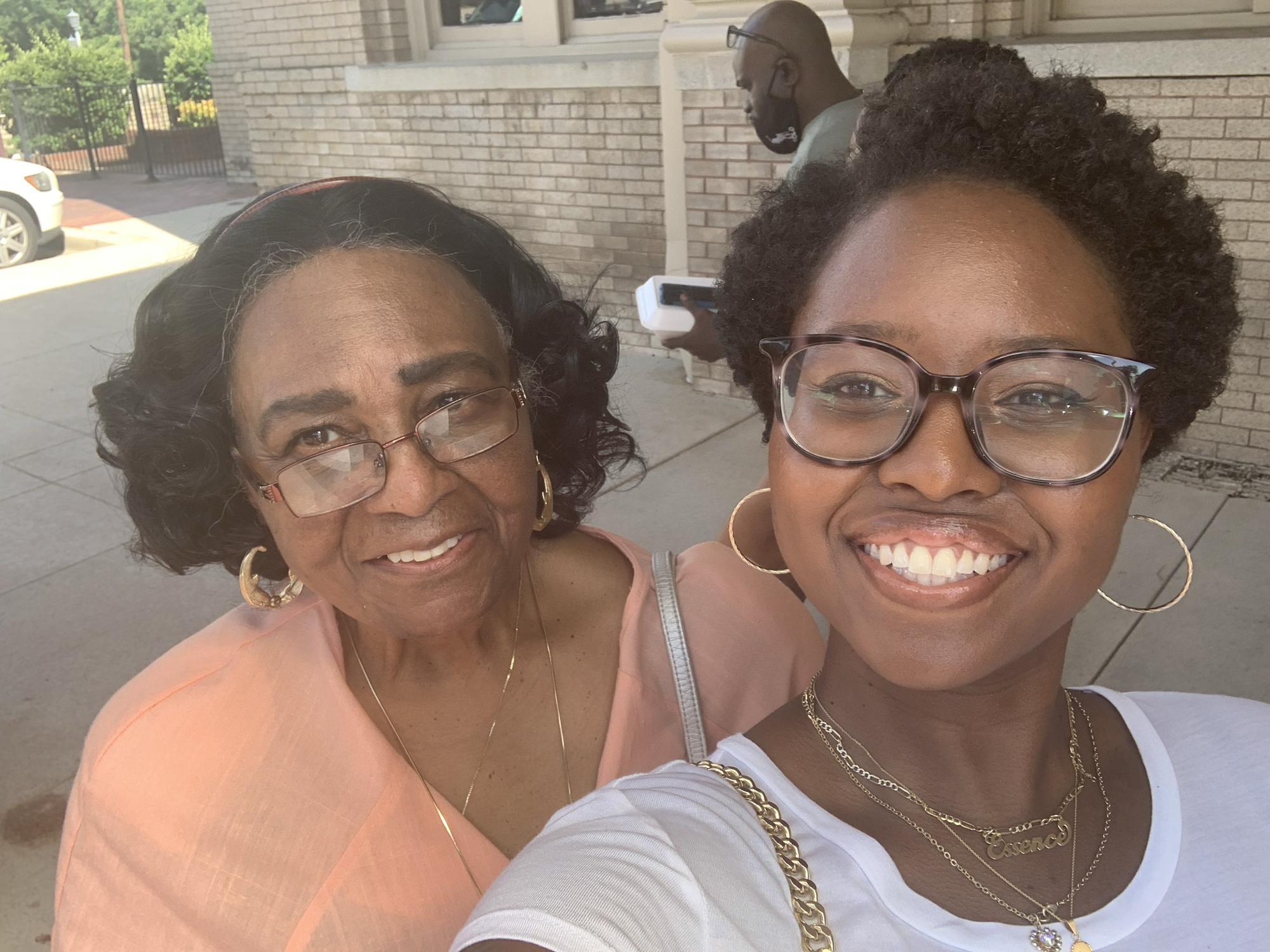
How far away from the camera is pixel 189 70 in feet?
85.9

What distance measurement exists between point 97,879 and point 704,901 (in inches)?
43.0

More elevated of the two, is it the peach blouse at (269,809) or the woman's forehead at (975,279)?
the woman's forehead at (975,279)

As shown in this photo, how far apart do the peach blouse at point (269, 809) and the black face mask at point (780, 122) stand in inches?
117

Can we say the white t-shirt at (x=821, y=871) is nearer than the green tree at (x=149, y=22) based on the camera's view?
Yes

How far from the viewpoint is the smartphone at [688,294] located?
320cm

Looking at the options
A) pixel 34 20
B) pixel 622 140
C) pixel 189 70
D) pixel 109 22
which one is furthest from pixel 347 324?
pixel 109 22

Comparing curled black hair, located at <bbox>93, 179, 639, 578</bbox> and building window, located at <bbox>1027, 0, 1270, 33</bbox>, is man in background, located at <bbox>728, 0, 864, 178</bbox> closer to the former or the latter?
building window, located at <bbox>1027, 0, 1270, 33</bbox>

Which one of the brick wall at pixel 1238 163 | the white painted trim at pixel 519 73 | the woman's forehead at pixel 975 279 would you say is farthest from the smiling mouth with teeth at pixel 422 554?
the white painted trim at pixel 519 73

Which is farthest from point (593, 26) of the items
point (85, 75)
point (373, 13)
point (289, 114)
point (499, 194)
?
point (85, 75)

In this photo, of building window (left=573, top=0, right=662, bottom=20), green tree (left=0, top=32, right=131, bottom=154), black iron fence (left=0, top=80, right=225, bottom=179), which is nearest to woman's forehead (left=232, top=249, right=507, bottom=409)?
building window (left=573, top=0, right=662, bottom=20)

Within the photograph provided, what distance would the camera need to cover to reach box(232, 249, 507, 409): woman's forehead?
1604mm

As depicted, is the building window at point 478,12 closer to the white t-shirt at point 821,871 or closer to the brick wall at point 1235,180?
the brick wall at point 1235,180

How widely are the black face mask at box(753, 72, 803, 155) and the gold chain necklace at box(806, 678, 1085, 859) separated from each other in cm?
332

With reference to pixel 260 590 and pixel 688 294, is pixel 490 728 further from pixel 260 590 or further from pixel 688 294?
pixel 688 294
